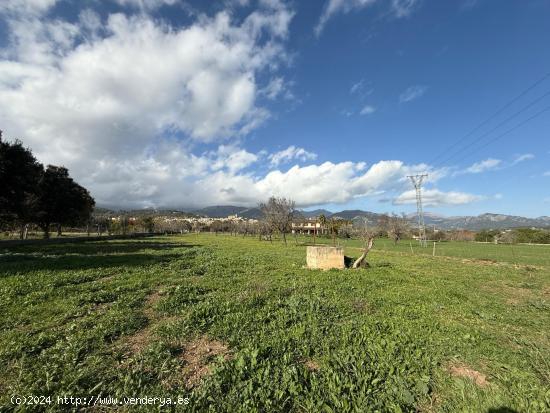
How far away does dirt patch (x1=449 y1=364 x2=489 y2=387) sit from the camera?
5.82 m

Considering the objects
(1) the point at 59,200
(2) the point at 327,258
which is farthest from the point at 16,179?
(2) the point at 327,258

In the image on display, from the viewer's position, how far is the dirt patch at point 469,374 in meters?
5.82

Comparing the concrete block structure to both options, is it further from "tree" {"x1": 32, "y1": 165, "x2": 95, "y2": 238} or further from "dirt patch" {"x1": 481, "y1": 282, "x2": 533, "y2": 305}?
"tree" {"x1": 32, "y1": 165, "x2": 95, "y2": 238}

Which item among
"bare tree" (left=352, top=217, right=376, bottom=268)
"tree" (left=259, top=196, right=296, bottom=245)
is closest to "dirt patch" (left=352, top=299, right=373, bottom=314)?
"bare tree" (left=352, top=217, right=376, bottom=268)

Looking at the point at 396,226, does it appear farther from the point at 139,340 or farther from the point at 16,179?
the point at 139,340

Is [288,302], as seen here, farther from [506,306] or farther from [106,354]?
[506,306]

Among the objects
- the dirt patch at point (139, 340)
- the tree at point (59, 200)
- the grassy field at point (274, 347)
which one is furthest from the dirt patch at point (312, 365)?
the tree at point (59, 200)

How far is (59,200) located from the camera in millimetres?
51844

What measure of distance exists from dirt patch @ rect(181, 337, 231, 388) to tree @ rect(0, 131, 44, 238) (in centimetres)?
3751

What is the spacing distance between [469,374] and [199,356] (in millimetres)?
6020

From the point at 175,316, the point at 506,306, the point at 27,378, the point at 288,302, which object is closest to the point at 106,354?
the point at 27,378

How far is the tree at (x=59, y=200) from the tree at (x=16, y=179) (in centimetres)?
1380

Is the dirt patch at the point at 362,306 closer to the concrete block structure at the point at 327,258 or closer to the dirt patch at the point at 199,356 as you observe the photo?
the dirt patch at the point at 199,356

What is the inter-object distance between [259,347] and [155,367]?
2.32 metres
